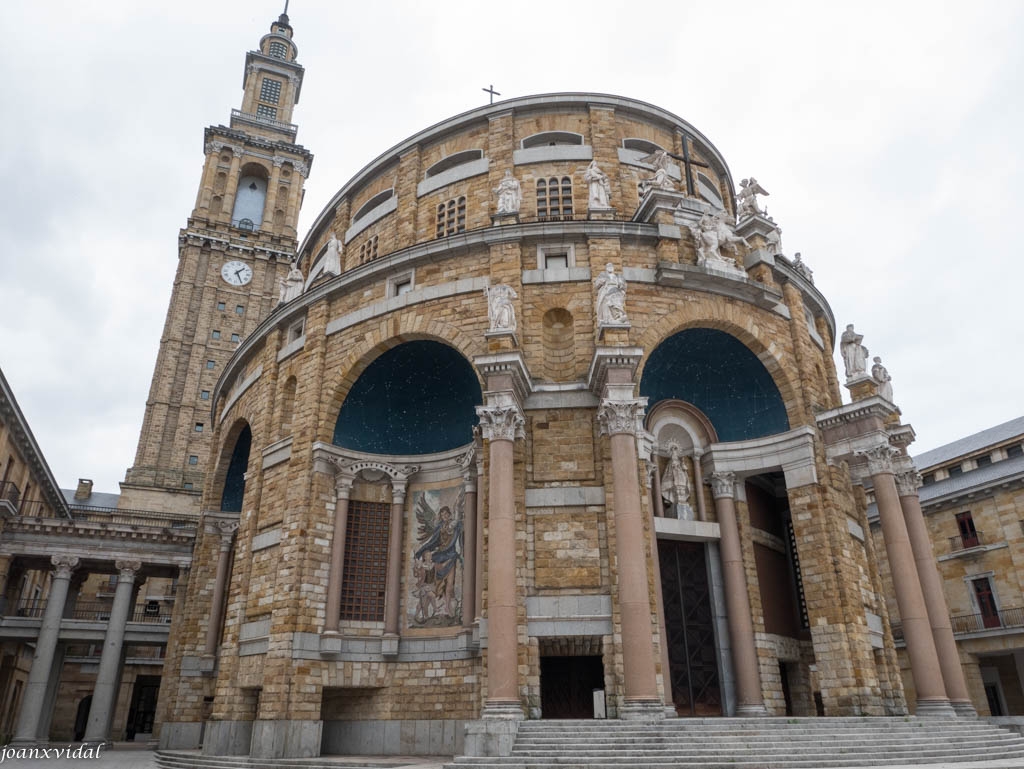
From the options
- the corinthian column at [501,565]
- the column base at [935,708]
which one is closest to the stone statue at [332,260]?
the corinthian column at [501,565]

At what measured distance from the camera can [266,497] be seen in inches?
870

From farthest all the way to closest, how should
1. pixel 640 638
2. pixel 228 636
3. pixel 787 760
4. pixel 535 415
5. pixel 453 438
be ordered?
1. pixel 453 438
2. pixel 228 636
3. pixel 535 415
4. pixel 640 638
5. pixel 787 760

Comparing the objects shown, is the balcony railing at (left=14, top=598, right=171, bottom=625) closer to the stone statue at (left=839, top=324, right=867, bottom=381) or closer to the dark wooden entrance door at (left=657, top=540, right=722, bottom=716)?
the dark wooden entrance door at (left=657, top=540, right=722, bottom=716)

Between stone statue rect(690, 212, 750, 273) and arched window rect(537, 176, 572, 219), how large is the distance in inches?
185

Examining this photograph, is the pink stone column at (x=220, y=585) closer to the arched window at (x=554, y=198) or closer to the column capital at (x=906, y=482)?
the arched window at (x=554, y=198)

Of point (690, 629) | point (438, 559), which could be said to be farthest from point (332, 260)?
point (690, 629)

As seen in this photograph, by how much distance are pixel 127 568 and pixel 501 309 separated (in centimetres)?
2544

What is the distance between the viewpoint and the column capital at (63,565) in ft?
104

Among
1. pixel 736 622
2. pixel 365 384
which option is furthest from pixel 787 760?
pixel 365 384

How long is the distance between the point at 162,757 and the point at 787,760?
18.6 meters

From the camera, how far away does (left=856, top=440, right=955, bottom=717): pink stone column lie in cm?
1742

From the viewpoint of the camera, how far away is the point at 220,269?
58469mm

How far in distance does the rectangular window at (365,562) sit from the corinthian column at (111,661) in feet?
58.0

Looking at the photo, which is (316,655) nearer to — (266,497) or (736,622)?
(266,497)
